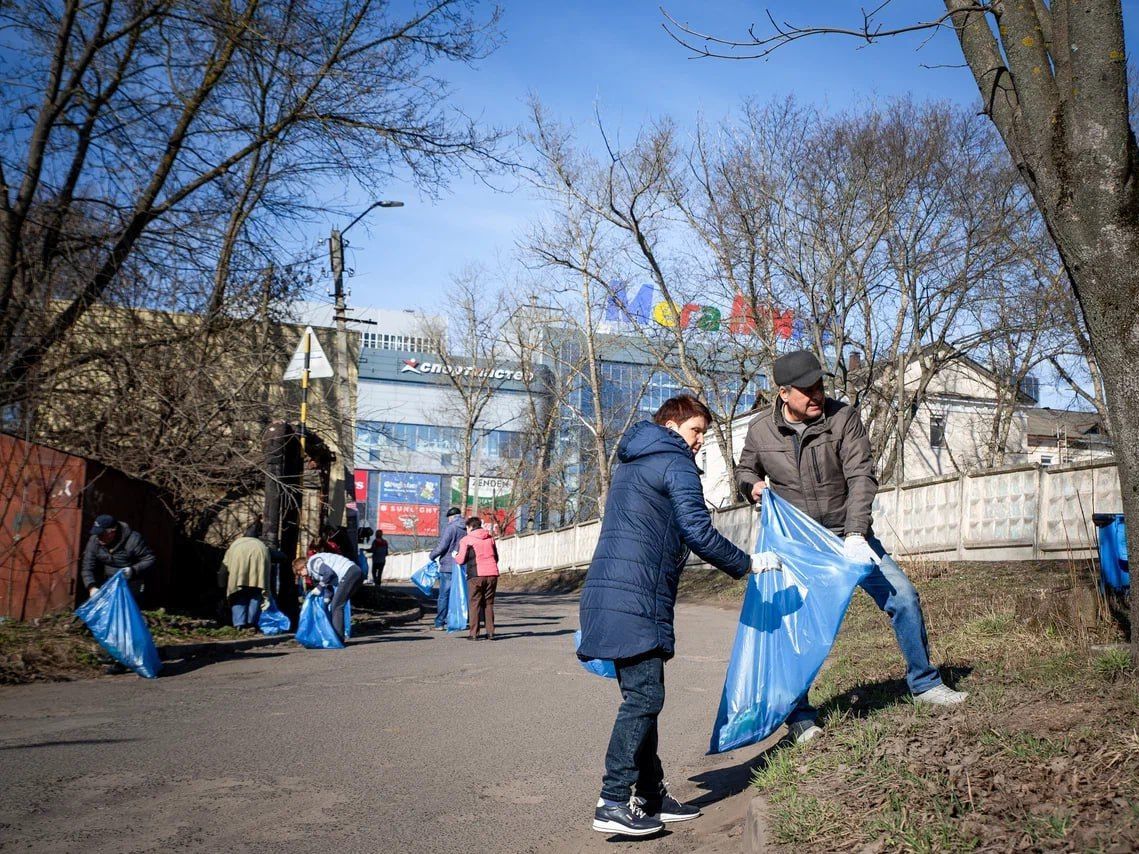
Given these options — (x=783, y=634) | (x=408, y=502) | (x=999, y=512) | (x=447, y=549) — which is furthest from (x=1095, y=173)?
(x=408, y=502)

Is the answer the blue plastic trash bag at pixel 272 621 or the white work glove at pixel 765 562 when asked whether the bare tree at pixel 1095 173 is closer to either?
the white work glove at pixel 765 562

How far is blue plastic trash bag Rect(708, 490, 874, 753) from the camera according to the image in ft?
16.5

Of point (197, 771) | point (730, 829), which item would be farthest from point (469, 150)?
point (730, 829)

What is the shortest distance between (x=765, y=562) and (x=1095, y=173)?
2.50m

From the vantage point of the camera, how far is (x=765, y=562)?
5.01m

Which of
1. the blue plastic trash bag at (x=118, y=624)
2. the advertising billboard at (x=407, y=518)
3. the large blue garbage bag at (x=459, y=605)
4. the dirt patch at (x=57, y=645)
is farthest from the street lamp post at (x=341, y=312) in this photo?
Result: the advertising billboard at (x=407, y=518)

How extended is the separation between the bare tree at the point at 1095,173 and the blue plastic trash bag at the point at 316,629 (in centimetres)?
1019

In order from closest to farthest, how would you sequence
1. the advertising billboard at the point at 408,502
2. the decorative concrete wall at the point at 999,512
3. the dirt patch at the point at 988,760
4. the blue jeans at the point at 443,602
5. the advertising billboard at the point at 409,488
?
the dirt patch at the point at 988,760 → the decorative concrete wall at the point at 999,512 → the blue jeans at the point at 443,602 → the advertising billboard at the point at 408,502 → the advertising billboard at the point at 409,488

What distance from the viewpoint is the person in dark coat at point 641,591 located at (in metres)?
4.53

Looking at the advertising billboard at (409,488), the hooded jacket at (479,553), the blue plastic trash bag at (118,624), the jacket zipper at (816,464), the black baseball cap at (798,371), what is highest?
the advertising billboard at (409,488)

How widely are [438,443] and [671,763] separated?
307ft

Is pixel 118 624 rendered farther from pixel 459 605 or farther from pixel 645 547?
pixel 645 547

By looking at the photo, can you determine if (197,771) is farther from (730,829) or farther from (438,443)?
(438,443)

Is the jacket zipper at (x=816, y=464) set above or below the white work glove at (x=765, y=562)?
above
